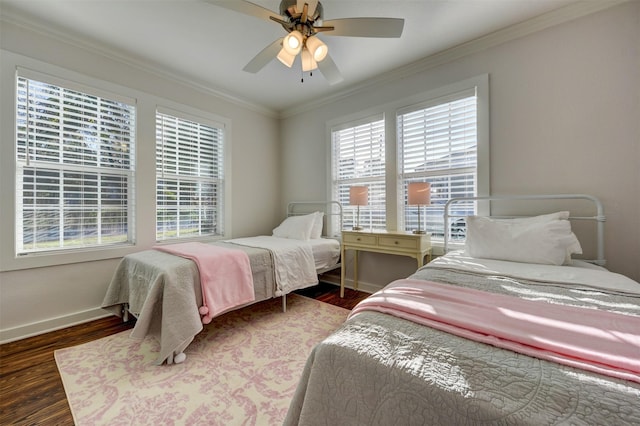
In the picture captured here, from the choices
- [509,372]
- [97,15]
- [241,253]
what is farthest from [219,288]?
[97,15]

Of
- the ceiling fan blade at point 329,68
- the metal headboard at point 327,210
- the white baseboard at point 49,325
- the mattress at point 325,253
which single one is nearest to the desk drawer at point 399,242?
the mattress at point 325,253

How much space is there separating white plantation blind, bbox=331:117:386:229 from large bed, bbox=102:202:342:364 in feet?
1.68

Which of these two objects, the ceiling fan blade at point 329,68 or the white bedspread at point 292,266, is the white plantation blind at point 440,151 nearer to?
the ceiling fan blade at point 329,68

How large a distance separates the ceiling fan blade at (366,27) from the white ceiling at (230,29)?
16.6 inches

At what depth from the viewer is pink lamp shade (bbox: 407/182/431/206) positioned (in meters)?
2.55

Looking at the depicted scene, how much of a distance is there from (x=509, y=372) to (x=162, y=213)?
3.44 m

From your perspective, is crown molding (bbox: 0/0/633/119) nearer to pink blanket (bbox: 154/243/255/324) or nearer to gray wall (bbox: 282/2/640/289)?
gray wall (bbox: 282/2/640/289)

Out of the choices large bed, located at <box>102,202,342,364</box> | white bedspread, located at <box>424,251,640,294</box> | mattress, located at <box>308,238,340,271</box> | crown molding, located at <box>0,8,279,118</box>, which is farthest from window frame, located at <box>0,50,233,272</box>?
white bedspread, located at <box>424,251,640,294</box>

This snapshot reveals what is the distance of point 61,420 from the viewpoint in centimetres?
133

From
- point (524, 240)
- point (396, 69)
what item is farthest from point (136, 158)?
point (524, 240)

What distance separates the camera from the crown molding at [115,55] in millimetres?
2146

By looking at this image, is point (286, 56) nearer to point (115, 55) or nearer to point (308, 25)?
point (308, 25)

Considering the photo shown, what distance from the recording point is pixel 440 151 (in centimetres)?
278

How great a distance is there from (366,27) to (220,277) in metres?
2.15
